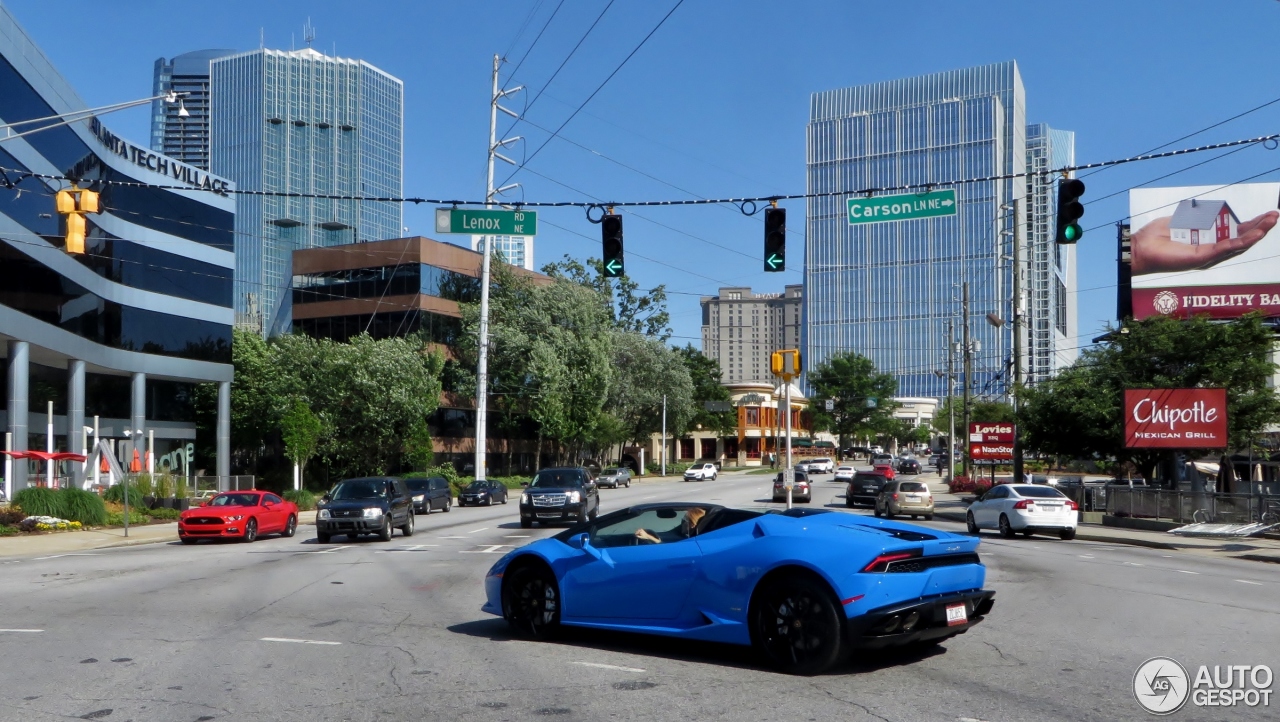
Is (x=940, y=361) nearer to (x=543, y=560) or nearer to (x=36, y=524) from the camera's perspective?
(x=36, y=524)

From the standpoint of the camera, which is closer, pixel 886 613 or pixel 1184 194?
pixel 886 613

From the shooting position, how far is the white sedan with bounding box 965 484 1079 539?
27.5m

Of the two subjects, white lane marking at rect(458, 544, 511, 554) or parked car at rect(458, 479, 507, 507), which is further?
parked car at rect(458, 479, 507, 507)

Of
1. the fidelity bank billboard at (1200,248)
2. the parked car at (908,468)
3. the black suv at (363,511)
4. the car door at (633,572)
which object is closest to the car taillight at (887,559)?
the car door at (633,572)

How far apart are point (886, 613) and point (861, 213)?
13781 millimetres

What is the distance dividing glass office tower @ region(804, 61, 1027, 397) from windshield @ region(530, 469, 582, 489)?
24517 millimetres

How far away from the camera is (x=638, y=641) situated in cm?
1018

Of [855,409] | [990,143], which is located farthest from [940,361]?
[990,143]

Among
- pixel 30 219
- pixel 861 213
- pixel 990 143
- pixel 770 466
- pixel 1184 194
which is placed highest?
pixel 990 143

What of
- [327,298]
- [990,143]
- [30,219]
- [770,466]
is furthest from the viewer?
[770,466]

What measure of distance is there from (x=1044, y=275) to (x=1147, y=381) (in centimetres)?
6589

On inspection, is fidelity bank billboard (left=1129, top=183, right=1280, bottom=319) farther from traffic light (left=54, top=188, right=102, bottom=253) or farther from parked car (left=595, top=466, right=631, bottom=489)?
traffic light (left=54, top=188, right=102, bottom=253)

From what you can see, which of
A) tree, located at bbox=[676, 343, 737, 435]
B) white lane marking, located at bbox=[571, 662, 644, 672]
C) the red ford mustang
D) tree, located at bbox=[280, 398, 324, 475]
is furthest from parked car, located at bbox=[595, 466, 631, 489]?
white lane marking, located at bbox=[571, 662, 644, 672]

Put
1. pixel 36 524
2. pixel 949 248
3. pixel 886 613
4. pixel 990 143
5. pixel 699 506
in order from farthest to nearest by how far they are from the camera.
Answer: pixel 949 248 < pixel 990 143 < pixel 36 524 < pixel 699 506 < pixel 886 613
